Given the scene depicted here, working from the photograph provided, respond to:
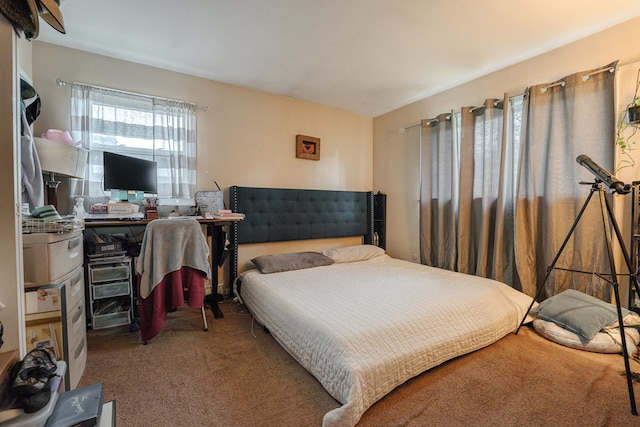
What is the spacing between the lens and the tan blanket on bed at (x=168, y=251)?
198cm

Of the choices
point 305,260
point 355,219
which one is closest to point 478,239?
point 355,219

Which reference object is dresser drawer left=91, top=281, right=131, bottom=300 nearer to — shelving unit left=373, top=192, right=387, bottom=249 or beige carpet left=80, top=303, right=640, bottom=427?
beige carpet left=80, top=303, right=640, bottom=427

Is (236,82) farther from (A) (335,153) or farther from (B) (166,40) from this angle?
(A) (335,153)

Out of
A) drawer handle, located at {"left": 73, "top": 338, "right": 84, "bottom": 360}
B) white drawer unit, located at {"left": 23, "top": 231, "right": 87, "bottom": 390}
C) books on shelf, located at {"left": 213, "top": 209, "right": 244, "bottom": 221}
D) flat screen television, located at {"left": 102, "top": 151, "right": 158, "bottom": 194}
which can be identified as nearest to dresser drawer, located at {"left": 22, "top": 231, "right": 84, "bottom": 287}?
white drawer unit, located at {"left": 23, "top": 231, "right": 87, "bottom": 390}

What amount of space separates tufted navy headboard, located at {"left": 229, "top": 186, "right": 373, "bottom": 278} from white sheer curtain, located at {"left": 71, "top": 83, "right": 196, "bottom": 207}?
0.58 m

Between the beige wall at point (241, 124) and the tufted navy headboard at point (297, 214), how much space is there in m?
0.18

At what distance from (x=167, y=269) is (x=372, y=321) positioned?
153 centimetres

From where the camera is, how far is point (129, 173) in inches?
93.1

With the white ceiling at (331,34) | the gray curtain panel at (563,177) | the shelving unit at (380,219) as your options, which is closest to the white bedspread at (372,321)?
the gray curtain panel at (563,177)

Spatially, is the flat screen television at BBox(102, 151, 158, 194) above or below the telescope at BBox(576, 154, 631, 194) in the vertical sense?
above

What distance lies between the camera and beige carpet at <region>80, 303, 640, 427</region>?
1309 millimetres

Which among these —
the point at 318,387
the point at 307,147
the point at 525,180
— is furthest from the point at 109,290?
the point at 525,180

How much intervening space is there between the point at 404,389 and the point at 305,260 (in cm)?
172

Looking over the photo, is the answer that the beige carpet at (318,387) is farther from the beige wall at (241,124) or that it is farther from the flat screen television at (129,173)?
the beige wall at (241,124)
